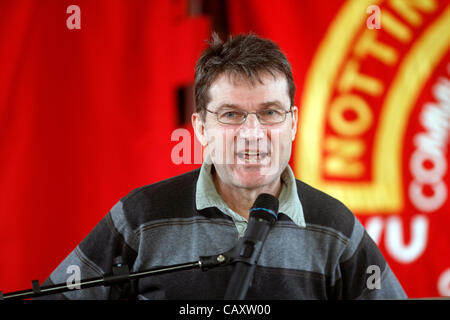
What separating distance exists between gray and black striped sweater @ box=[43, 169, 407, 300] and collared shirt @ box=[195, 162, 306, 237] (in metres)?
0.01

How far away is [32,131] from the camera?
1608 millimetres

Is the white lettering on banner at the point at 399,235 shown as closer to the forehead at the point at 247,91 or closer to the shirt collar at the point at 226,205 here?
the shirt collar at the point at 226,205

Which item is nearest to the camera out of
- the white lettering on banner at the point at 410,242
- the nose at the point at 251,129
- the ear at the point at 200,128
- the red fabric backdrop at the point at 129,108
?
the nose at the point at 251,129

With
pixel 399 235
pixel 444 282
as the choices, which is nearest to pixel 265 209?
pixel 399 235

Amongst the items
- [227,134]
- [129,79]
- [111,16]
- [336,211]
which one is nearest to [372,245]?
[336,211]

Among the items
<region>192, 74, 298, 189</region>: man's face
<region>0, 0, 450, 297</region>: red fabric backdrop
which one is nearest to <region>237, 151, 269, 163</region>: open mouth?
<region>192, 74, 298, 189</region>: man's face

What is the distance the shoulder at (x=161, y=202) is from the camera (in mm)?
1021

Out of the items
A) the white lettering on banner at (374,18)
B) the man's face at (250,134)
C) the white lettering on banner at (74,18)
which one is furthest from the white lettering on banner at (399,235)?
the white lettering on banner at (74,18)

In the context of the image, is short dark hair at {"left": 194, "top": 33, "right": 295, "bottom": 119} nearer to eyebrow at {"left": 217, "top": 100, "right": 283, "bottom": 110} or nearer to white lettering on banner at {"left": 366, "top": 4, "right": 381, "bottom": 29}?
eyebrow at {"left": 217, "top": 100, "right": 283, "bottom": 110}

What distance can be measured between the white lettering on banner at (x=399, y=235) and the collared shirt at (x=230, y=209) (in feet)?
2.47

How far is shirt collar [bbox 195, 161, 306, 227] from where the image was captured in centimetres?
101
